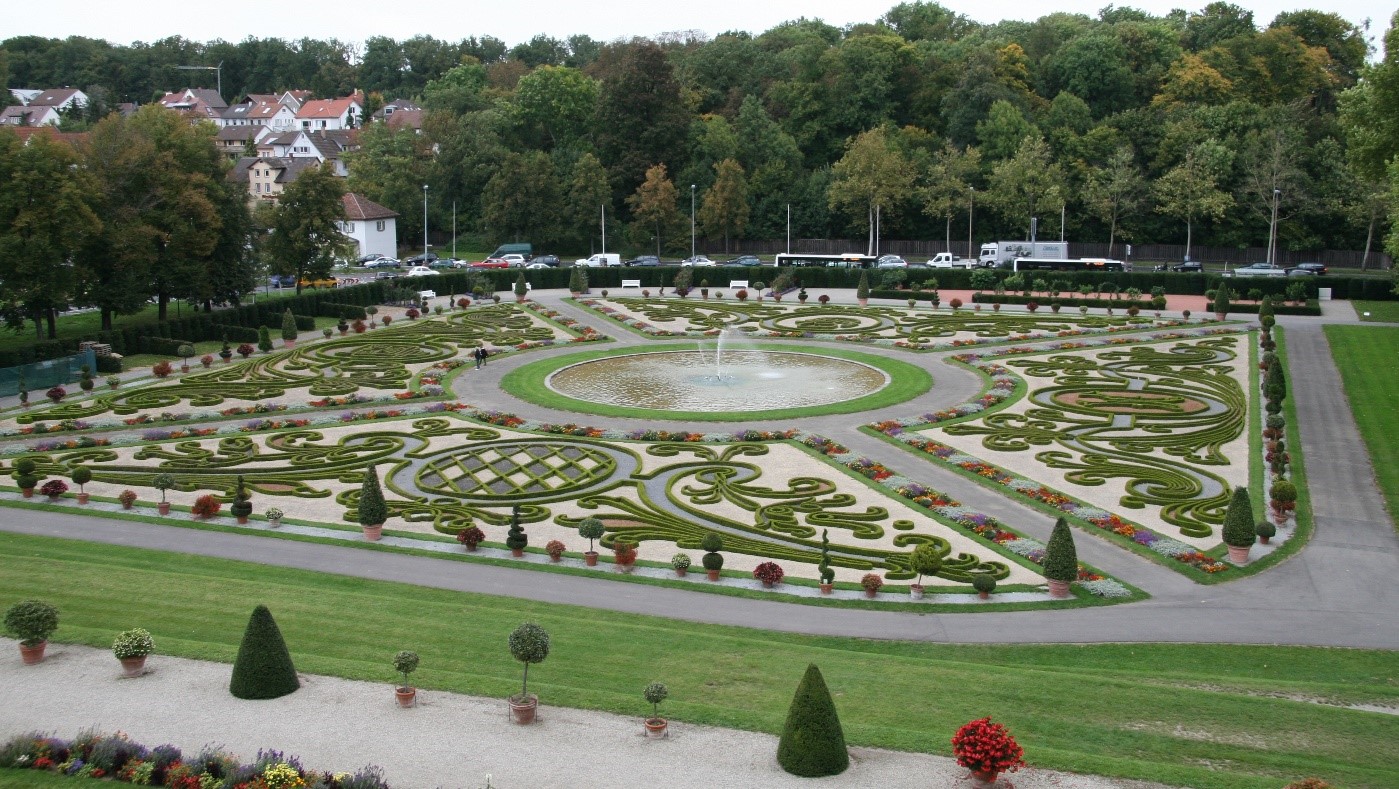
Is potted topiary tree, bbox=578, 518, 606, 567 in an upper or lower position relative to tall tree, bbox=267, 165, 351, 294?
lower

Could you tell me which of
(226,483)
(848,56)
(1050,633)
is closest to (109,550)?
(226,483)

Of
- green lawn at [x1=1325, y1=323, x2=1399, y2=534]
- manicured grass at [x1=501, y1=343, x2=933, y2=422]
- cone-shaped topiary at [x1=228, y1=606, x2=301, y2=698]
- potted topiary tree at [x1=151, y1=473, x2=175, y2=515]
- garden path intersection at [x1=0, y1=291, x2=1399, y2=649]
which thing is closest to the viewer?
cone-shaped topiary at [x1=228, y1=606, x2=301, y2=698]

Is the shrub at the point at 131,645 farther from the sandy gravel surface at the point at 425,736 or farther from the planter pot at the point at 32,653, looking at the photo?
the planter pot at the point at 32,653

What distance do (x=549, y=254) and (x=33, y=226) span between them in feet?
231

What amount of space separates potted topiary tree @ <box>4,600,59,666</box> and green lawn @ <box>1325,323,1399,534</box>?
138 ft

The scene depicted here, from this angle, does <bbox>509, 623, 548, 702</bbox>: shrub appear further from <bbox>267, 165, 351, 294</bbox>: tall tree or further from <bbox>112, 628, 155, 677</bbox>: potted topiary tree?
<bbox>267, 165, 351, 294</bbox>: tall tree

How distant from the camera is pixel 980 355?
7012cm

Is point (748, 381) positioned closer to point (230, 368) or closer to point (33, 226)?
point (230, 368)

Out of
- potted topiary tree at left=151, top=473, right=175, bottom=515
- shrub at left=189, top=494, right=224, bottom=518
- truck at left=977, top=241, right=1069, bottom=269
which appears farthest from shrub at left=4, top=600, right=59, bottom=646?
truck at left=977, top=241, right=1069, bottom=269

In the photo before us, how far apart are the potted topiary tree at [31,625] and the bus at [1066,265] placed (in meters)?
92.0

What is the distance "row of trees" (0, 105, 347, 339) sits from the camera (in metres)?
64.5

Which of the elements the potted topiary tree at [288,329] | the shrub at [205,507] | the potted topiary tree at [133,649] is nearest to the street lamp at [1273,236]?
the potted topiary tree at [288,329]

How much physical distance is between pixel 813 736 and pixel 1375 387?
5385 cm

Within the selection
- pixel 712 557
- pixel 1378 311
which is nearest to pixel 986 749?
pixel 712 557
